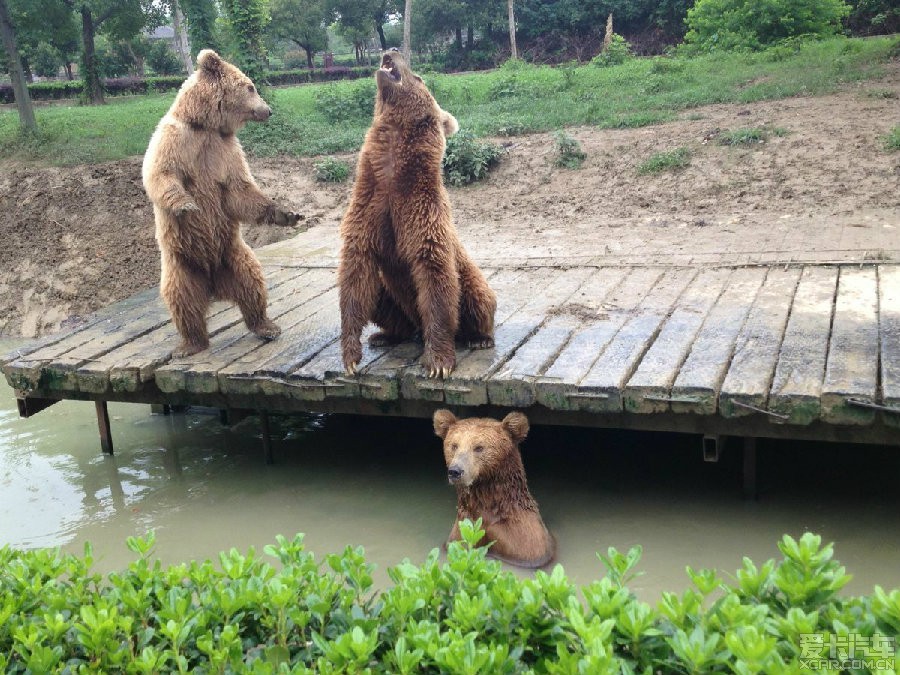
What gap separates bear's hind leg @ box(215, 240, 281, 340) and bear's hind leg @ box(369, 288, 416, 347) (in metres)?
0.90

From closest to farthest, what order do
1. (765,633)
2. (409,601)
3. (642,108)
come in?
(765,633) < (409,601) < (642,108)

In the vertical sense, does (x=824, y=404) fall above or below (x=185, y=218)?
below

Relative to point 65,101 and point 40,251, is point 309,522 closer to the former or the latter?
point 40,251

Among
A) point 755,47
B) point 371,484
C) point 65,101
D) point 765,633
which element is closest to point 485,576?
point 765,633

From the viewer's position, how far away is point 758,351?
192 inches

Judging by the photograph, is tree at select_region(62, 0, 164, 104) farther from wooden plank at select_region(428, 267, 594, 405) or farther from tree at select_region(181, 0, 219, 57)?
wooden plank at select_region(428, 267, 594, 405)

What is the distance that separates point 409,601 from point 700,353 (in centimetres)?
290

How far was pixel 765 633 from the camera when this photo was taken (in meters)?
2.37

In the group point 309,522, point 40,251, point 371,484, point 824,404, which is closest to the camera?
point 824,404

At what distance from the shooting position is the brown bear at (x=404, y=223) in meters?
4.95

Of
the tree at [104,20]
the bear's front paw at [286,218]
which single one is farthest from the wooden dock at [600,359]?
the tree at [104,20]

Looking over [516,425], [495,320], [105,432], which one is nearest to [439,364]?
[516,425]

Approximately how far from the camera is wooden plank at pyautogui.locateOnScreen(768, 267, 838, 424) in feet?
14.1

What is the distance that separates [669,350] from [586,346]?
517mm
